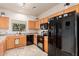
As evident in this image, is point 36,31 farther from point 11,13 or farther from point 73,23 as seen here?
point 73,23

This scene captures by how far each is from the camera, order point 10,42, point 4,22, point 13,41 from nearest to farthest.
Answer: point 10,42 < point 13,41 < point 4,22

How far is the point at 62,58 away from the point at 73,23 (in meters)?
1.02

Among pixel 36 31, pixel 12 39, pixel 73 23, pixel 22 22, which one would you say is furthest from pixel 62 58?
pixel 36 31

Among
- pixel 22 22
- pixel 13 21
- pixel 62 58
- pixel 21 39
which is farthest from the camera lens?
pixel 22 22

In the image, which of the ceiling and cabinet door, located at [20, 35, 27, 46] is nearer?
the ceiling

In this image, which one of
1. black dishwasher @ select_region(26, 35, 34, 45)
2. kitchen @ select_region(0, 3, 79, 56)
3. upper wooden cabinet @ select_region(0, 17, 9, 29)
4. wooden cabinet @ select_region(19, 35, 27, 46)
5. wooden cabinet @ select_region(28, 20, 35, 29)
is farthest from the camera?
wooden cabinet @ select_region(28, 20, 35, 29)

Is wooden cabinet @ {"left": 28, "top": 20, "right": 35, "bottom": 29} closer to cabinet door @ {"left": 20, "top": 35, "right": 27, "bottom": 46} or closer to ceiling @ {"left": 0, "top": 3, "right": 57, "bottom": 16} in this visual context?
cabinet door @ {"left": 20, "top": 35, "right": 27, "bottom": 46}

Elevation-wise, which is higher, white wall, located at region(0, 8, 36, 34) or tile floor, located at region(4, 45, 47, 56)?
white wall, located at region(0, 8, 36, 34)

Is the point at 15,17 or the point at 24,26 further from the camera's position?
the point at 24,26

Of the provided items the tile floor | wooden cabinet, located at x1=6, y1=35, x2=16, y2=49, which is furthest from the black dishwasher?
the tile floor

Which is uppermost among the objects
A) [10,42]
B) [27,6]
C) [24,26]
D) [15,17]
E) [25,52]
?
[27,6]

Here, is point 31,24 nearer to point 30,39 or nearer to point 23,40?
point 30,39

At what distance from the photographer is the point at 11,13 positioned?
16.7ft

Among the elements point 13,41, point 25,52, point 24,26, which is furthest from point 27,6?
point 25,52
